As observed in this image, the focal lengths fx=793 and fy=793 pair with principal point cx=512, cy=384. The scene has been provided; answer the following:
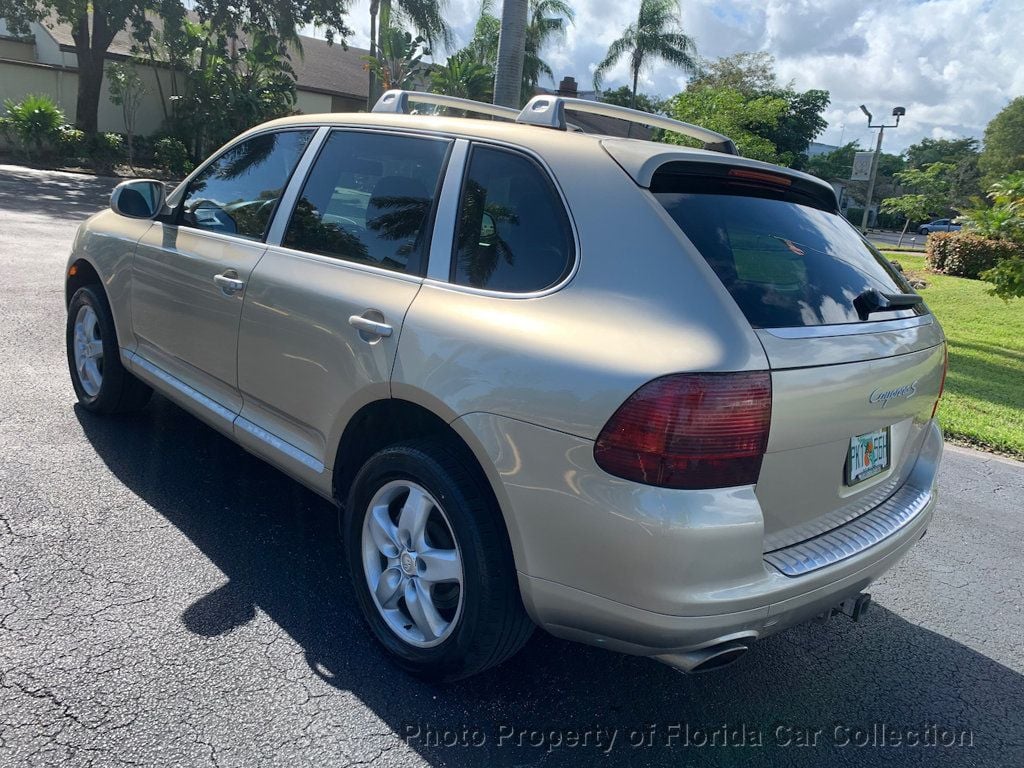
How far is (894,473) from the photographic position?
288 cm

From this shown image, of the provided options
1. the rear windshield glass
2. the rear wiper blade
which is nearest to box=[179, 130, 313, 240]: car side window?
the rear windshield glass

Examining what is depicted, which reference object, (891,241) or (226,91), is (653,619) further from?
(891,241)

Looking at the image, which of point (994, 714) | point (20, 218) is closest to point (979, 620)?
point (994, 714)

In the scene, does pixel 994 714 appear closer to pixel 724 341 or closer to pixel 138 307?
pixel 724 341

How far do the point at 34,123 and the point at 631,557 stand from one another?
26.7 meters

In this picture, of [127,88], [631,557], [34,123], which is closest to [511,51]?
[631,557]

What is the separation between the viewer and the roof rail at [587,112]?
2.92 meters

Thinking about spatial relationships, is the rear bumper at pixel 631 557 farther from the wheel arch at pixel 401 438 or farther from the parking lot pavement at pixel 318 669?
the parking lot pavement at pixel 318 669

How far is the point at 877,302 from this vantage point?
271 cm

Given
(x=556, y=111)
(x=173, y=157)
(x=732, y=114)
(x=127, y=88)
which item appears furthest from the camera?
(x=173, y=157)

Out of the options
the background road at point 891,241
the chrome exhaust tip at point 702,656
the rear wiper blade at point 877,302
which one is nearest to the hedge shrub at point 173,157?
the rear wiper blade at point 877,302

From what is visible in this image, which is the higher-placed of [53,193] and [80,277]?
[80,277]

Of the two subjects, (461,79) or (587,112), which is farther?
(461,79)

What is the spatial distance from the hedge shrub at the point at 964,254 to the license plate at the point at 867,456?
63.6ft
